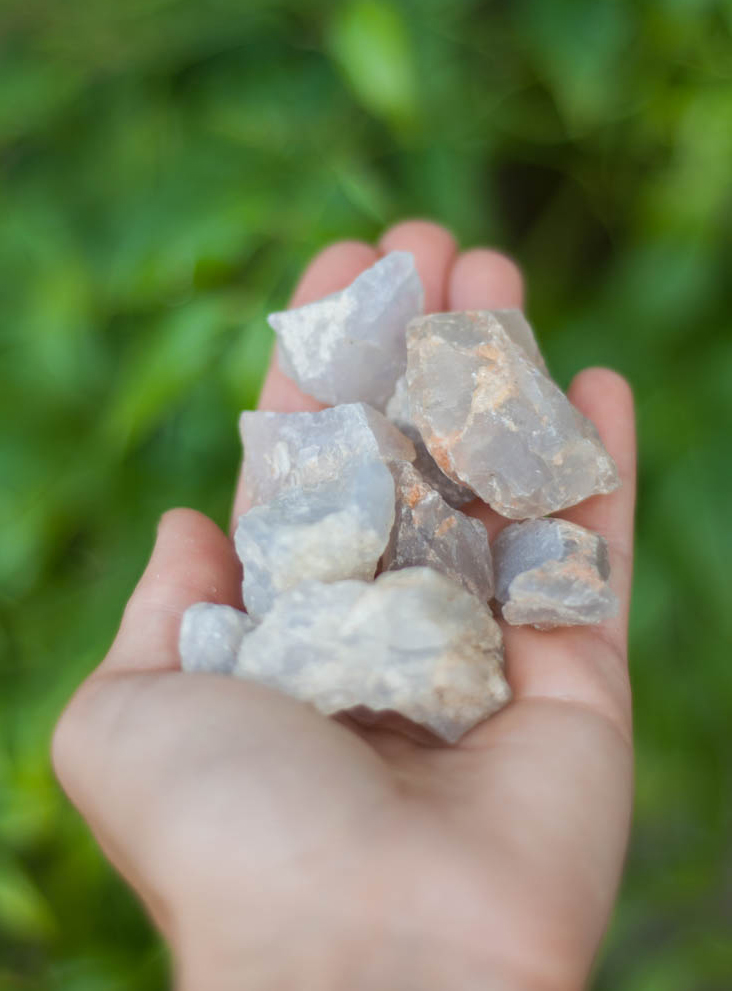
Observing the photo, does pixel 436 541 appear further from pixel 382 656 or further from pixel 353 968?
pixel 353 968

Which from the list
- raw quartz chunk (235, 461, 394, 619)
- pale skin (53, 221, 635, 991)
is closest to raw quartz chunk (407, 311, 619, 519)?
raw quartz chunk (235, 461, 394, 619)

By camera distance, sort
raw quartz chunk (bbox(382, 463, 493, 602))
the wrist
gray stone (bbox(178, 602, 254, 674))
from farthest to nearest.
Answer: raw quartz chunk (bbox(382, 463, 493, 602)), gray stone (bbox(178, 602, 254, 674)), the wrist

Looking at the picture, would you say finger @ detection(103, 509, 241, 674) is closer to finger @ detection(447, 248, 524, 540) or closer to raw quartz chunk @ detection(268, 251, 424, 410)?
raw quartz chunk @ detection(268, 251, 424, 410)

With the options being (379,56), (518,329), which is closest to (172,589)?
(518,329)

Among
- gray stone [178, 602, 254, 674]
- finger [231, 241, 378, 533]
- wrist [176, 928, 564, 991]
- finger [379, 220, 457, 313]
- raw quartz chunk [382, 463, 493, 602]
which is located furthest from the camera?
finger [379, 220, 457, 313]

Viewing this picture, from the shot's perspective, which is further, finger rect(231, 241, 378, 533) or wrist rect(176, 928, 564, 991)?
finger rect(231, 241, 378, 533)

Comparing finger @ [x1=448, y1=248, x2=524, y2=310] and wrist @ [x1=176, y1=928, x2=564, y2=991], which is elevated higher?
finger @ [x1=448, y1=248, x2=524, y2=310]

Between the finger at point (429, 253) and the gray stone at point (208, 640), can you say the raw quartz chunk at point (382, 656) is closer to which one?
the gray stone at point (208, 640)
